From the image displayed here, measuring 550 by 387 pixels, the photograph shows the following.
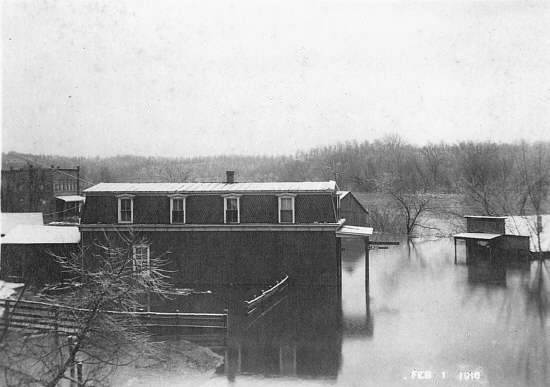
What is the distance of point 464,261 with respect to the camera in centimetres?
3950

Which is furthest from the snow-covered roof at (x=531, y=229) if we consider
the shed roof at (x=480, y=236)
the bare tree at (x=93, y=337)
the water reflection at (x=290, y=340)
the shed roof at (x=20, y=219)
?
the shed roof at (x=20, y=219)

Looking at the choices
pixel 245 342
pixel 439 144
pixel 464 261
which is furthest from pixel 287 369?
pixel 439 144

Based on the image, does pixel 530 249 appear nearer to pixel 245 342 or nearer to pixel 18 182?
pixel 245 342

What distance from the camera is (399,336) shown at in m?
19.7

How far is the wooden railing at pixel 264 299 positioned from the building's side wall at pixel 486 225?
22.0m

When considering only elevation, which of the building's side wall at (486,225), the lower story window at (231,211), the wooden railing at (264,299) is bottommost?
the wooden railing at (264,299)

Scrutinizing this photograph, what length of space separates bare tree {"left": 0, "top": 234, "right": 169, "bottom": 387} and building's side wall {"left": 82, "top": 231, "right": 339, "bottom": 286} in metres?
10.0

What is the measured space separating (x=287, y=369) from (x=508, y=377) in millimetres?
6540

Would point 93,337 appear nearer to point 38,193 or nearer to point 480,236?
point 480,236

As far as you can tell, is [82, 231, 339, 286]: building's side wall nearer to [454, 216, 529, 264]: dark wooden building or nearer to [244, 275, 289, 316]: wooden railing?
[244, 275, 289, 316]: wooden railing

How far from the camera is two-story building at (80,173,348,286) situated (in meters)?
29.1

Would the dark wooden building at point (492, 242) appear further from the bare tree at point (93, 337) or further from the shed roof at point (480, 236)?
the bare tree at point (93, 337)

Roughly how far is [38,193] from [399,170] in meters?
57.4

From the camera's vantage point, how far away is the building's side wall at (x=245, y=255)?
29.1 meters
